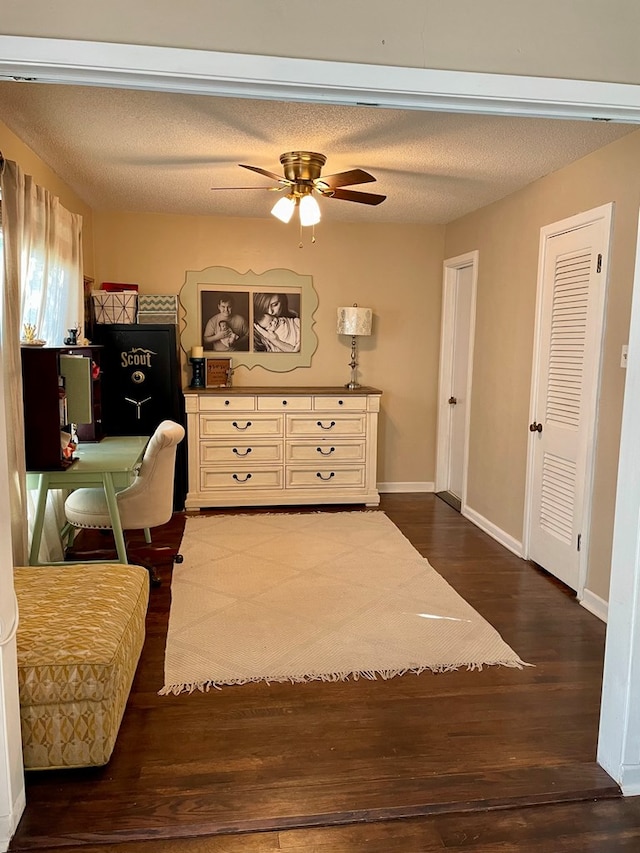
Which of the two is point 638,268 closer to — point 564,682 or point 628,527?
point 628,527

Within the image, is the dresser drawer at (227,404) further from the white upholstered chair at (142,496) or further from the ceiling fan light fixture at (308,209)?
the ceiling fan light fixture at (308,209)

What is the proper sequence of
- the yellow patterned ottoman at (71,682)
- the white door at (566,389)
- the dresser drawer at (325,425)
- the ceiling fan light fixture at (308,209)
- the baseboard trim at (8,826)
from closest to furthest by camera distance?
the baseboard trim at (8,826) < the yellow patterned ottoman at (71,682) < the white door at (566,389) < the ceiling fan light fixture at (308,209) < the dresser drawer at (325,425)

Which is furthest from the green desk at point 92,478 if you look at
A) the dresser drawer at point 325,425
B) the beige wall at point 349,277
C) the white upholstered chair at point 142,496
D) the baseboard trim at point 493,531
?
the baseboard trim at point 493,531

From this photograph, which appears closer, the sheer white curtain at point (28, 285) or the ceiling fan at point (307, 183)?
the sheer white curtain at point (28, 285)

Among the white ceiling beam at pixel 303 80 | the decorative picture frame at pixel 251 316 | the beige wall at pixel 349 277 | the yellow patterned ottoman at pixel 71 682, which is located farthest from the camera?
the decorative picture frame at pixel 251 316

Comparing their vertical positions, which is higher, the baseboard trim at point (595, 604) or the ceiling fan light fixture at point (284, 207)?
the ceiling fan light fixture at point (284, 207)

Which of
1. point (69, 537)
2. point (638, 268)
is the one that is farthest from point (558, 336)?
point (69, 537)

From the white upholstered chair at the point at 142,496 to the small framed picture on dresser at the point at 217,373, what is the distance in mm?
1817

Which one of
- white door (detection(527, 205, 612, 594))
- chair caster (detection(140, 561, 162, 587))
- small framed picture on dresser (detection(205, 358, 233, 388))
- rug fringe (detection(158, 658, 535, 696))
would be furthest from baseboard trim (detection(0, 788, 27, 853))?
small framed picture on dresser (detection(205, 358, 233, 388))

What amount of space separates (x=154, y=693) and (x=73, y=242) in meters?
2.98

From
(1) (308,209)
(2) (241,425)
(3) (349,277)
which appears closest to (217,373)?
(2) (241,425)

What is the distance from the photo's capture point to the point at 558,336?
374cm

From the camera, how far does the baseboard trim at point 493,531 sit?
425cm

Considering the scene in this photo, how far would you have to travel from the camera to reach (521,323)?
4199 mm
